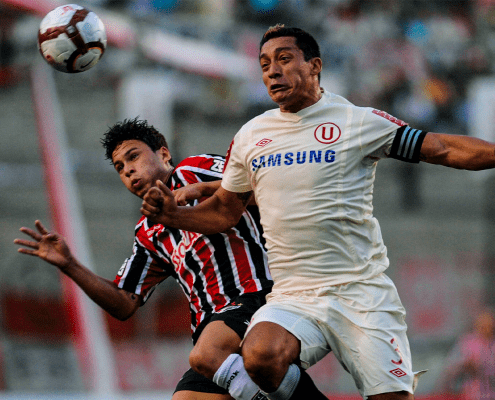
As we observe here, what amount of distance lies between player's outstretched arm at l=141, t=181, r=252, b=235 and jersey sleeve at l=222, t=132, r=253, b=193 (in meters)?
0.04

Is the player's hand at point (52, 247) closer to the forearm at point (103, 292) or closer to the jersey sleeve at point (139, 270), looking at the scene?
the forearm at point (103, 292)

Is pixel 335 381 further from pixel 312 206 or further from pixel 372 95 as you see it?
pixel 312 206

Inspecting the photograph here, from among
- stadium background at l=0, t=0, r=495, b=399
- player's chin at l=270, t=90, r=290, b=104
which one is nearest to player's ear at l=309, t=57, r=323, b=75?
player's chin at l=270, t=90, r=290, b=104

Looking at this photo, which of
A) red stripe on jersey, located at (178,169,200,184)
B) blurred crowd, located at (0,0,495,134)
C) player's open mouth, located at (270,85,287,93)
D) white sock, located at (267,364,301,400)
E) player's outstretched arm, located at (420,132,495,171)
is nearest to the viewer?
player's outstretched arm, located at (420,132,495,171)

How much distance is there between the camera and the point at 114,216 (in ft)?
36.9

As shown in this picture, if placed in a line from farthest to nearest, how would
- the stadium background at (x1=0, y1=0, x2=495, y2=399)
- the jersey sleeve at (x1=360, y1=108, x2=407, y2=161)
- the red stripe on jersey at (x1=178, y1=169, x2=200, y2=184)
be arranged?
the stadium background at (x1=0, y1=0, x2=495, y2=399), the red stripe on jersey at (x1=178, y1=169, x2=200, y2=184), the jersey sleeve at (x1=360, y1=108, x2=407, y2=161)

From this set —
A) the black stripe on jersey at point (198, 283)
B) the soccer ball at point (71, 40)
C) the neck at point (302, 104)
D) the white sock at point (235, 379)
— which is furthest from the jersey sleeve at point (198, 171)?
the white sock at point (235, 379)

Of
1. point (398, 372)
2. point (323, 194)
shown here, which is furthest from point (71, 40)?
point (398, 372)

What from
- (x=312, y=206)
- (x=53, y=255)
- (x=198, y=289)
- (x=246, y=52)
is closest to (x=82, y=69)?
(x=53, y=255)

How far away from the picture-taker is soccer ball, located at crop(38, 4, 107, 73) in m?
4.20

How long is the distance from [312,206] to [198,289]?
0.88m

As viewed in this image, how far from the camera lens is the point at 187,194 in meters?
3.63

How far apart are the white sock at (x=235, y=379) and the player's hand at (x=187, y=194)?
818mm

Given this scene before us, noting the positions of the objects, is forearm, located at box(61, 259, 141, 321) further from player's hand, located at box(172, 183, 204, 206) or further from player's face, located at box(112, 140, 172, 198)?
player's hand, located at box(172, 183, 204, 206)
